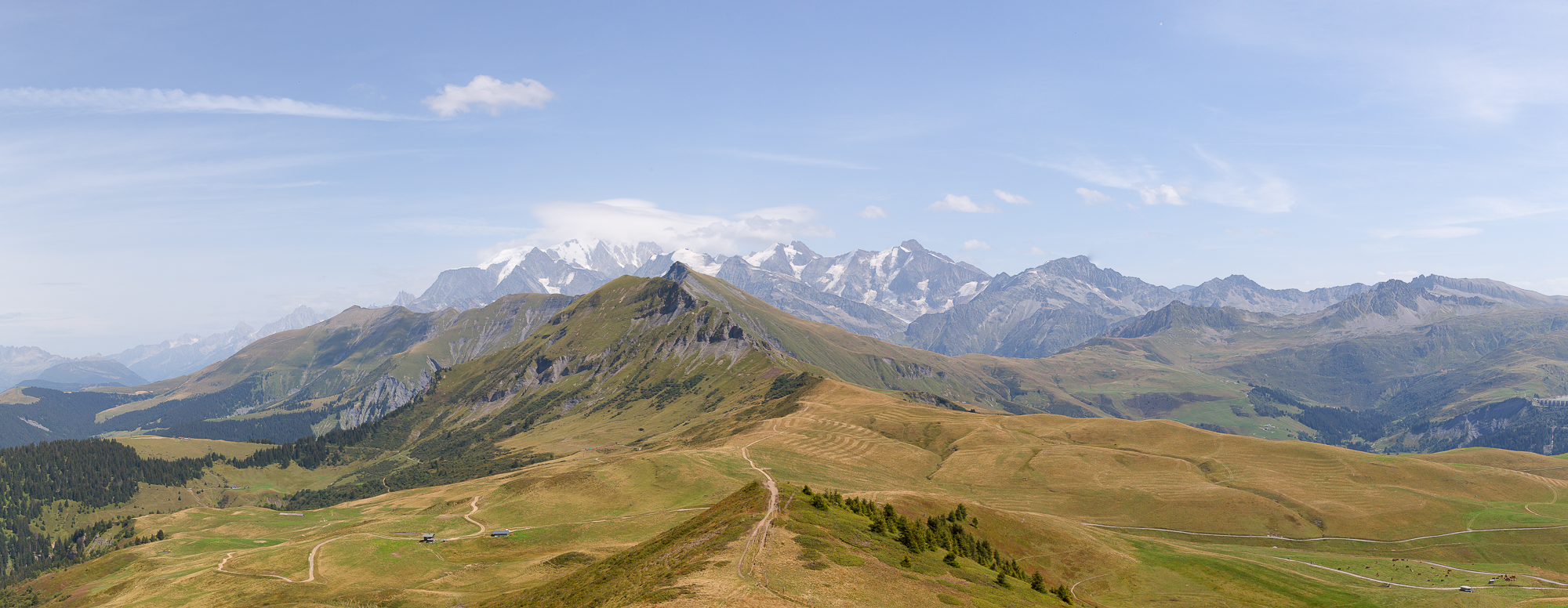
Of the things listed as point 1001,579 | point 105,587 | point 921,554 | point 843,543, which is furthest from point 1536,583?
point 105,587

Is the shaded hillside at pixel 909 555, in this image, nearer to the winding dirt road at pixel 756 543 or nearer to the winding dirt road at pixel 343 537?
the winding dirt road at pixel 756 543

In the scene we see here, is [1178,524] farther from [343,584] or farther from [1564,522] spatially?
[343,584]

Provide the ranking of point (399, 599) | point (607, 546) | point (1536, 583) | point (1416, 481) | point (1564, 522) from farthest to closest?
1. point (1416, 481)
2. point (1564, 522)
3. point (607, 546)
4. point (1536, 583)
5. point (399, 599)

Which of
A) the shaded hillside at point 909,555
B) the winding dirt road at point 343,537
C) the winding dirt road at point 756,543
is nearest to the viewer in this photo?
the winding dirt road at point 756,543

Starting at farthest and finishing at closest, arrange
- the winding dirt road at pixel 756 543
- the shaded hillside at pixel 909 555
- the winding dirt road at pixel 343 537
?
the winding dirt road at pixel 343 537, the shaded hillside at pixel 909 555, the winding dirt road at pixel 756 543

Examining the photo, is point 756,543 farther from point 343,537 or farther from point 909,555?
point 343,537

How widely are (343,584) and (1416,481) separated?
26139 centimetres

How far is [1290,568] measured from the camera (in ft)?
465

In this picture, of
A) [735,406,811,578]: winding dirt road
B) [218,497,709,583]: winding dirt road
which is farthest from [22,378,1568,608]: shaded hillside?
[218,497,709,583]: winding dirt road

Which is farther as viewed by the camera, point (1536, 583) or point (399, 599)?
point (1536, 583)

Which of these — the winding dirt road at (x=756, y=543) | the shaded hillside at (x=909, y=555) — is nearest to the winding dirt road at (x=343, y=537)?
the shaded hillside at (x=909, y=555)

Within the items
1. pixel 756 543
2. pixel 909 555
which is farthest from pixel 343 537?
pixel 909 555

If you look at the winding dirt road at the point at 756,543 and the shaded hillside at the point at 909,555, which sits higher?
the winding dirt road at the point at 756,543

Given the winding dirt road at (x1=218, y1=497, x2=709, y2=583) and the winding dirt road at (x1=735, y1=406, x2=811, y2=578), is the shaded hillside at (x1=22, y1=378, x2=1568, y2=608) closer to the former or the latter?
the winding dirt road at (x1=735, y1=406, x2=811, y2=578)
